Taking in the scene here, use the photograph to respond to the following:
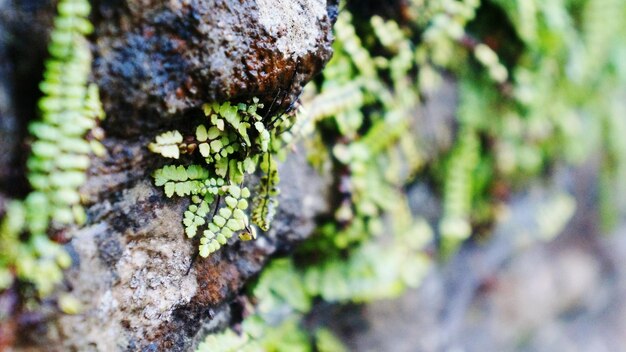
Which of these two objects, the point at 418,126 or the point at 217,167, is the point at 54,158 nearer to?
the point at 217,167

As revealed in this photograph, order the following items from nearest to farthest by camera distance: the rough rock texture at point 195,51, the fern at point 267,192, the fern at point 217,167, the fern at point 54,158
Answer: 1. the fern at point 54,158
2. the rough rock texture at point 195,51
3. the fern at point 217,167
4. the fern at point 267,192

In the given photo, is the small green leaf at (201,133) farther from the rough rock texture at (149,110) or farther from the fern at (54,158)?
the fern at (54,158)

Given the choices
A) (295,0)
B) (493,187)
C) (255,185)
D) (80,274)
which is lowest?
(80,274)

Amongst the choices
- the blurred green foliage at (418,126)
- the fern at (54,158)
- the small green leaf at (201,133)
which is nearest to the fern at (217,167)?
the small green leaf at (201,133)

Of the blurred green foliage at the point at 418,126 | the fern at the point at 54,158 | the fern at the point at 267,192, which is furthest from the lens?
the blurred green foliage at the point at 418,126

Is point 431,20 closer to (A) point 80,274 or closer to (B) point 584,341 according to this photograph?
(A) point 80,274

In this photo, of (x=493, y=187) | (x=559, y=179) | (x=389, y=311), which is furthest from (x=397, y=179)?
(x=559, y=179)

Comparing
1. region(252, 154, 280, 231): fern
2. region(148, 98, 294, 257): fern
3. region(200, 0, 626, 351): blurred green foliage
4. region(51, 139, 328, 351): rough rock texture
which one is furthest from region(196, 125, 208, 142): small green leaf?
region(200, 0, 626, 351): blurred green foliage

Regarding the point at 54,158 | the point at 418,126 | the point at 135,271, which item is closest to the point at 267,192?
the point at 135,271

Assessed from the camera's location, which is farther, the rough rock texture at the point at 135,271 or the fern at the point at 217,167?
the fern at the point at 217,167
